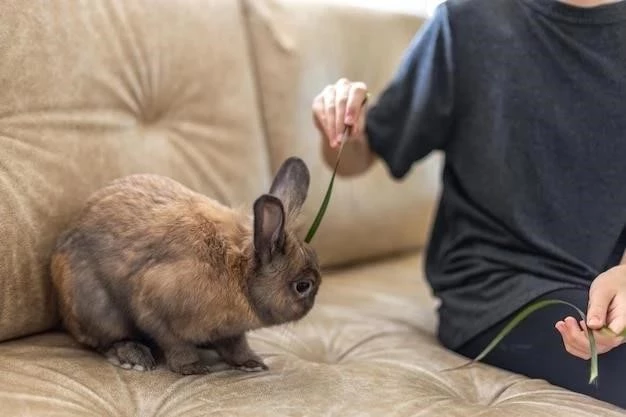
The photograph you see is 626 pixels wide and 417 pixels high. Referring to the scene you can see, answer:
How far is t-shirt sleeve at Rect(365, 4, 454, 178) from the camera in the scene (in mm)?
1354

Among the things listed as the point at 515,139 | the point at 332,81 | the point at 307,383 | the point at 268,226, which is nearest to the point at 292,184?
the point at 268,226

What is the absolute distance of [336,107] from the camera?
49.7 inches

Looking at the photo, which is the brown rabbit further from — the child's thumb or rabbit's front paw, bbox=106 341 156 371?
the child's thumb

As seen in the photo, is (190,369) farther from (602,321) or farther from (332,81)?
(332,81)

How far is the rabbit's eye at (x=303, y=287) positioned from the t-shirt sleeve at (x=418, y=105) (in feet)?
1.25

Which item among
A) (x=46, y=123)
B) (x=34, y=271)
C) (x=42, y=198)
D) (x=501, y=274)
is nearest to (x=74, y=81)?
(x=46, y=123)

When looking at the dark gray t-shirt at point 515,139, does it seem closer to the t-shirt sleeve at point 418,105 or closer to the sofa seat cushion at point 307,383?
the t-shirt sleeve at point 418,105

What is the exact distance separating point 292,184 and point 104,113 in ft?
1.12

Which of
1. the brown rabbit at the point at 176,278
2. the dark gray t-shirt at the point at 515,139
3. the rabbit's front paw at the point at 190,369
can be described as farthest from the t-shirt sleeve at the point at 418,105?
the rabbit's front paw at the point at 190,369

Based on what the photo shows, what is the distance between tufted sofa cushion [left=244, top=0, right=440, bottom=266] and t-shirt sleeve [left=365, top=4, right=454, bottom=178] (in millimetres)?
208

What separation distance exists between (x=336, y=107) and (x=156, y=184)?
308 mm

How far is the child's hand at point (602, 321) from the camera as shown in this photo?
3.31 ft

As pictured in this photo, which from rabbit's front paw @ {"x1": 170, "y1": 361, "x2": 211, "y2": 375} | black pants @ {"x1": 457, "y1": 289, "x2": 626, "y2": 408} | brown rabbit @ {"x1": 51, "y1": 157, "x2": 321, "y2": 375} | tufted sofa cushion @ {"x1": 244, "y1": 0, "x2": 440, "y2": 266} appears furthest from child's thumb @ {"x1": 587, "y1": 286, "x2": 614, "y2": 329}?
tufted sofa cushion @ {"x1": 244, "y1": 0, "x2": 440, "y2": 266}

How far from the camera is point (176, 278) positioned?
3.45 ft
